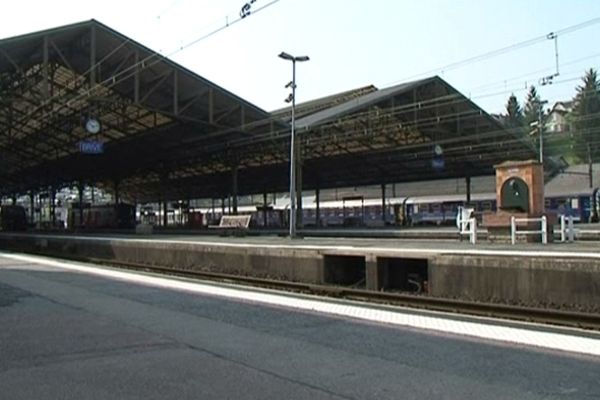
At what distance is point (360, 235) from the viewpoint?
37125 millimetres

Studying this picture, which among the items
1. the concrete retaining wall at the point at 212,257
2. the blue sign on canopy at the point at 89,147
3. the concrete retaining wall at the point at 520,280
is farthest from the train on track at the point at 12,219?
the concrete retaining wall at the point at 520,280

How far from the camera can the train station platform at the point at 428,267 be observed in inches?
492

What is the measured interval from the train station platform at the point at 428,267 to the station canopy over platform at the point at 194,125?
13691mm

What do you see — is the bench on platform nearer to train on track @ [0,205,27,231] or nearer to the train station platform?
the train station platform

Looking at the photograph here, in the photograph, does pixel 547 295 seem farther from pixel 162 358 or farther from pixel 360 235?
pixel 360 235

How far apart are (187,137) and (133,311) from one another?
3934cm

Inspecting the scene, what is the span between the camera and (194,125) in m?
45.2

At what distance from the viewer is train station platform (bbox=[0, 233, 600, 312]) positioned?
1250cm

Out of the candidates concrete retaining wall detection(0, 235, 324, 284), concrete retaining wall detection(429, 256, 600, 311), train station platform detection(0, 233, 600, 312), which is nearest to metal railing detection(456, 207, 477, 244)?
train station platform detection(0, 233, 600, 312)

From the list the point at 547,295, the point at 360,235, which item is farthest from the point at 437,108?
the point at 547,295

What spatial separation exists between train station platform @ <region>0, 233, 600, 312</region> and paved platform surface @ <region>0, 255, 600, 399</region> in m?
4.35

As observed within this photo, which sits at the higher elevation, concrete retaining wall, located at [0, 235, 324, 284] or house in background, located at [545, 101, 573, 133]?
house in background, located at [545, 101, 573, 133]

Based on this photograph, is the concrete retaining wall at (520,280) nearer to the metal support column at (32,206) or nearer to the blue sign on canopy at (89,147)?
the blue sign on canopy at (89,147)

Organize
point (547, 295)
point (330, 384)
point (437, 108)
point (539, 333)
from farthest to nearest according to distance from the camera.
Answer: point (437, 108)
point (547, 295)
point (539, 333)
point (330, 384)
